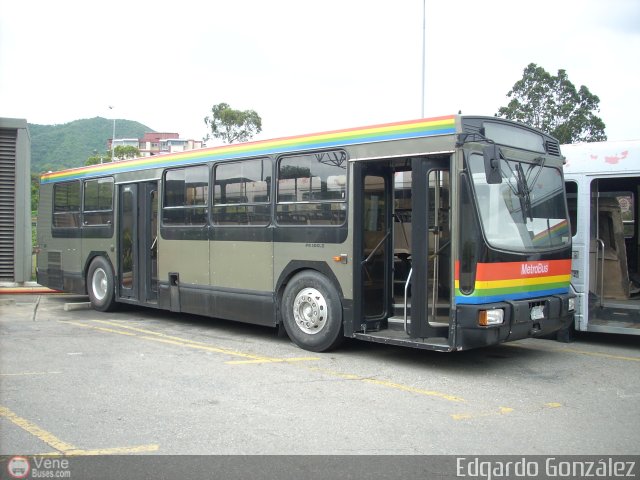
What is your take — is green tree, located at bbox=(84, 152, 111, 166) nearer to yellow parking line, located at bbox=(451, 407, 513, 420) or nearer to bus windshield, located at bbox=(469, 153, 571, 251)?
bus windshield, located at bbox=(469, 153, 571, 251)

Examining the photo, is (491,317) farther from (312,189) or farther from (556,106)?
(556,106)

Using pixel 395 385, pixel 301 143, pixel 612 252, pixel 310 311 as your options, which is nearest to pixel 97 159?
pixel 301 143

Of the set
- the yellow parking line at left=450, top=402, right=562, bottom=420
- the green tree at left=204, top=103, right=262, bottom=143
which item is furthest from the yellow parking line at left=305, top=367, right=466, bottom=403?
the green tree at left=204, top=103, right=262, bottom=143

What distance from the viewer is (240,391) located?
250 inches

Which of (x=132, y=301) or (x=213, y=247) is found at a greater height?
(x=213, y=247)

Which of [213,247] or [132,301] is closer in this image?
[213,247]

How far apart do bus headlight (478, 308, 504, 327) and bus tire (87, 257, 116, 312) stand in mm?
7737

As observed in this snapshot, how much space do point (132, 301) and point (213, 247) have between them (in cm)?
274

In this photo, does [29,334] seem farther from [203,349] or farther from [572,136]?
[572,136]

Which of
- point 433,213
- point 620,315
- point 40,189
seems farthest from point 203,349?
point 40,189

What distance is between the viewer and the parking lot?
490 centimetres

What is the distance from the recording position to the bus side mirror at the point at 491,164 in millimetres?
6770

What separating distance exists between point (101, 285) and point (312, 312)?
19.7 ft

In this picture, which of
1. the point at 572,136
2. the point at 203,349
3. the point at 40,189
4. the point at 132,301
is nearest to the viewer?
the point at 203,349
